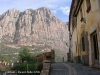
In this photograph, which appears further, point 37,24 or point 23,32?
point 37,24

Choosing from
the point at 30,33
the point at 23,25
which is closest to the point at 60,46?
the point at 30,33

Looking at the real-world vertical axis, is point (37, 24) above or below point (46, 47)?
above

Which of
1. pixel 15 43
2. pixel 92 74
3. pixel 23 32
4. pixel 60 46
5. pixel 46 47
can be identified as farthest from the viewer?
pixel 23 32

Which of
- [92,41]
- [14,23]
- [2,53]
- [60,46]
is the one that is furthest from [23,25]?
[92,41]

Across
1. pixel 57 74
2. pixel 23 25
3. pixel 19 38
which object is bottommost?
pixel 57 74

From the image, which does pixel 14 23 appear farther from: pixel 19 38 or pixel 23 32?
pixel 19 38

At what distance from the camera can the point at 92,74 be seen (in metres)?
7.44

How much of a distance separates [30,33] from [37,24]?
19.5 metres

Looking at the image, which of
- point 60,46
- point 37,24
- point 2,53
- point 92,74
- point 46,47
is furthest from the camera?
point 37,24

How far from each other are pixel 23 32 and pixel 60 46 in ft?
160

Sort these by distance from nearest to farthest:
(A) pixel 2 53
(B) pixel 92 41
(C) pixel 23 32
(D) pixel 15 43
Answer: (B) pixel 92 41
(A) pixel 2 53
(D) pixel 15 43
(C) pixel 23 32

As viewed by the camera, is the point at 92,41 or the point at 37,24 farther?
the point at 37,24

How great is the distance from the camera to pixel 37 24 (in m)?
196

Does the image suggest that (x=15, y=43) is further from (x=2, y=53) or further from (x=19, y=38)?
(x=2, y=53)
